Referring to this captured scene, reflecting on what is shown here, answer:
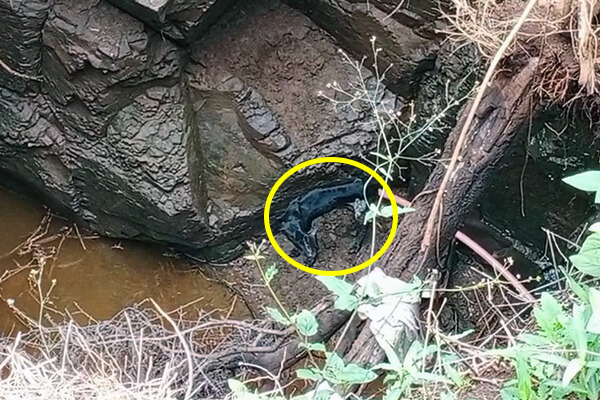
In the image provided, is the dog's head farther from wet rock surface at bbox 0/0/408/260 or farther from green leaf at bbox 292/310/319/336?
green leaf at bbox 292/310/319/336

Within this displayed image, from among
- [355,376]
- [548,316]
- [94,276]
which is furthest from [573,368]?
[94,276]

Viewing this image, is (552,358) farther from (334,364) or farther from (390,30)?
(390,30)

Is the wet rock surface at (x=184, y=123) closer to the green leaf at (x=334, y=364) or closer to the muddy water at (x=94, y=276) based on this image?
the muddy water at (x=94, y=276)

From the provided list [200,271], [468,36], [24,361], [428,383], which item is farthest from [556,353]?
[200,271]

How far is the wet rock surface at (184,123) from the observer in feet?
7.02

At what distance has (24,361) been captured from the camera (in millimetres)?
1547

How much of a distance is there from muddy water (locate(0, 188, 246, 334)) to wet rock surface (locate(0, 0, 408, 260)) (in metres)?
0.11

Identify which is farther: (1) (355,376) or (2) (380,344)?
(2) (380,344)

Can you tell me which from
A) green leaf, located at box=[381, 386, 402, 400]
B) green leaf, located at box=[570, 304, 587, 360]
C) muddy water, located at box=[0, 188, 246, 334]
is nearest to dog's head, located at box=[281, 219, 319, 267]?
muddy water, located at box=[0, 188, 246, 334]

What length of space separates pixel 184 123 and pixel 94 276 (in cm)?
58

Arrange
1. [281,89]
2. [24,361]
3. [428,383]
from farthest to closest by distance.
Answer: [281,89] < [24,361] < [428,383]

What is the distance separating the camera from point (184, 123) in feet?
7.25

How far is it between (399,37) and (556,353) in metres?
1.18

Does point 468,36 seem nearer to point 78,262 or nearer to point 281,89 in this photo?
point 281,89
